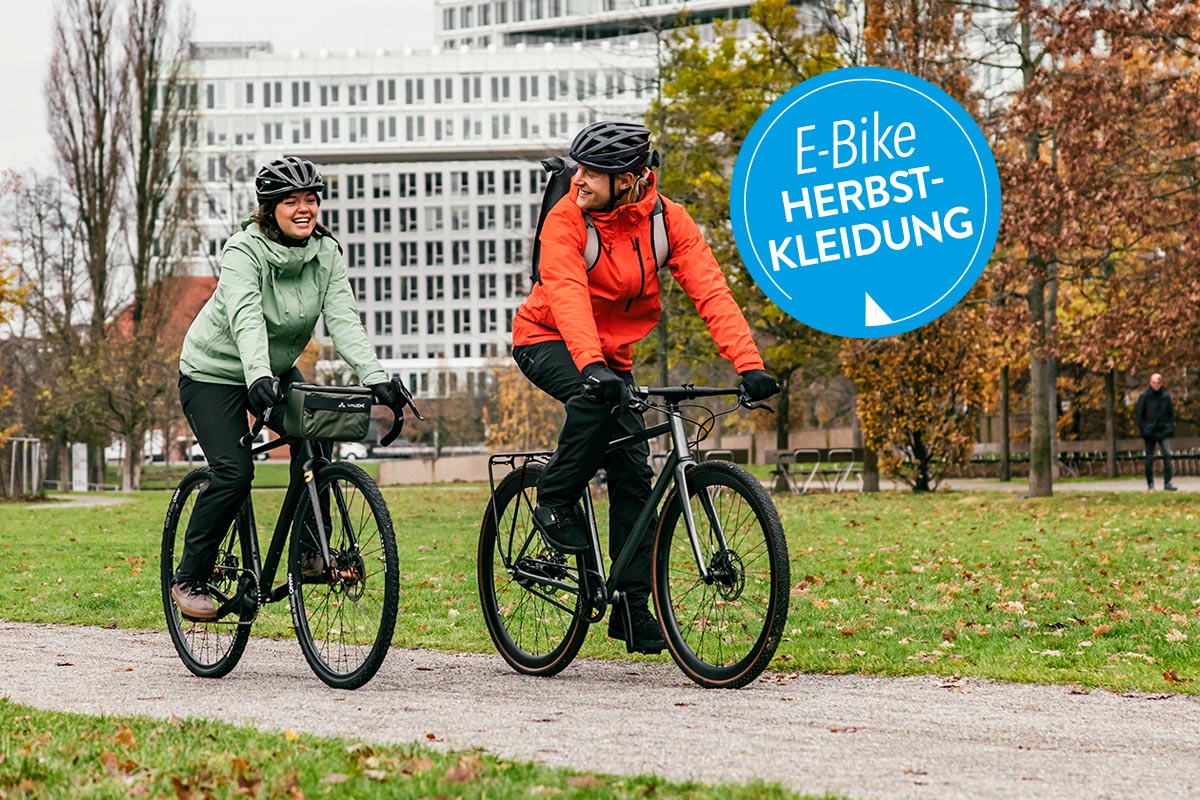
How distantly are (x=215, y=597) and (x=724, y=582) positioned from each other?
7.58 feet

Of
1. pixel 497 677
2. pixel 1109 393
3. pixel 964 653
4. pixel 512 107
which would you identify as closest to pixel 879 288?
pixel 964 653

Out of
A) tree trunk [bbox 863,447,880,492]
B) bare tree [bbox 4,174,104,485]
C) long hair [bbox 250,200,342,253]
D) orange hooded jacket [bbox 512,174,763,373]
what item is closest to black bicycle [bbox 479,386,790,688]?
orange hooded jacket [bbox 512,174,763,373]

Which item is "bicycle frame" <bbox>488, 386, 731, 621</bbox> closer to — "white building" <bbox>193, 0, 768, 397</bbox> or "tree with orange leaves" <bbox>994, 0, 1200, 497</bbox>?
"tree with orange leaves" <bbox>994, 0, 1200, 497</bbox>

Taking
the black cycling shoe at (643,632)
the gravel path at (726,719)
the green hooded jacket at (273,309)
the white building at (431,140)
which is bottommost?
the gravel path at (726,719)

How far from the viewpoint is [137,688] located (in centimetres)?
634

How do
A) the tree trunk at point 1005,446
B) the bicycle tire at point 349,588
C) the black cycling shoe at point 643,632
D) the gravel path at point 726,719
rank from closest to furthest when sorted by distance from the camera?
1. the gravel path at point 726,719
2. the bicycle tire at point 349,588
3. the black cycling shoe at point 643,632
4. the tree trunk at point 1005,446

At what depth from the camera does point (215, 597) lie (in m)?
6.73

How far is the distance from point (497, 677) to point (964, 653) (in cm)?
202

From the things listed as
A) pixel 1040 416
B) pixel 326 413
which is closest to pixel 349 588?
pixel 326 413

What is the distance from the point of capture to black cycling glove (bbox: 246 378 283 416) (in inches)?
237

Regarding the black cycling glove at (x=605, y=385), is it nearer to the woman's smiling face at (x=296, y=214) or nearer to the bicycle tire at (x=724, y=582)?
the bicycle tire at (x=724, y=582)

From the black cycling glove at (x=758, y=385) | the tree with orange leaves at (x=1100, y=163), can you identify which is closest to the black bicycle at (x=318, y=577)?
the black cycling glove at (x=758, y=385)

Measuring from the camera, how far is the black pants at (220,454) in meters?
6.47

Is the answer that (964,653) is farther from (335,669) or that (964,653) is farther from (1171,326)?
(1171,326)
